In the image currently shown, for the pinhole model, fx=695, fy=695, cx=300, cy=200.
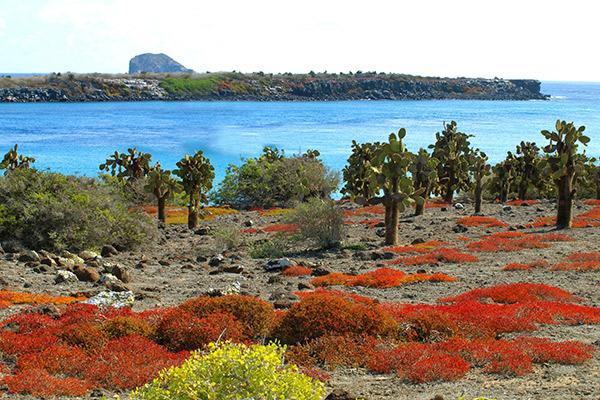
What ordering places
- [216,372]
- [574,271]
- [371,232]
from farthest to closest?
[371,232] → [574,271] → [216,372]

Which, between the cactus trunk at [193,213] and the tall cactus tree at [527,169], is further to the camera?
the tall cactus tree at [527,169]

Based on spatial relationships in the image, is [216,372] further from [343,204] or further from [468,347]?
[343,204]

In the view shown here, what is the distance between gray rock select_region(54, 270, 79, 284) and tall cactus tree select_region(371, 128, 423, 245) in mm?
14523

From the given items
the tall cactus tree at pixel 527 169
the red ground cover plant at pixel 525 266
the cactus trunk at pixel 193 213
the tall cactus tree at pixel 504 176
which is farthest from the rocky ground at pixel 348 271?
the tall cactus tree at pixel 527 169

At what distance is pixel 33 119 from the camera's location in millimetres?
147250

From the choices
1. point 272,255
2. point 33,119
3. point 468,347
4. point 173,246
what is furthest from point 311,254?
point 33,119

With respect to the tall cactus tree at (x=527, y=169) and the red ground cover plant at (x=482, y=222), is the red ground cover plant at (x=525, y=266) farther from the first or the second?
the tall cactus tree at (x=527, y=169)

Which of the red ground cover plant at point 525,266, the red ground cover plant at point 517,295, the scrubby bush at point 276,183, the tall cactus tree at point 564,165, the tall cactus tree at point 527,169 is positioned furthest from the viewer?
the scrubby bush at point 276,183

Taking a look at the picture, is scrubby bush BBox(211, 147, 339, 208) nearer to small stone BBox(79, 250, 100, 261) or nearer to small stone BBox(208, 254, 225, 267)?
small stone BBox(208, 254, 225, 267)

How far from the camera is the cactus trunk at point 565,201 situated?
1374 inches

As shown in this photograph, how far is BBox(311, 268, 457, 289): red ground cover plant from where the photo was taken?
22.6 meters

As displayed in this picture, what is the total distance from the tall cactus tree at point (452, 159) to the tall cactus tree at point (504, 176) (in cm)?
277

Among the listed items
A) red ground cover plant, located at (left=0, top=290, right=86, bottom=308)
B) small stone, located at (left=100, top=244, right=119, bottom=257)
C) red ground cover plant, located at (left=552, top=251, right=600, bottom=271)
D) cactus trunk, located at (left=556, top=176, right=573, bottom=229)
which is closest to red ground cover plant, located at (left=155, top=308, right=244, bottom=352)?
red ground cover plant, located at (left=0, top=290, right=86, bottom=308)

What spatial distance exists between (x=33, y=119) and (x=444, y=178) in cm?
11960
